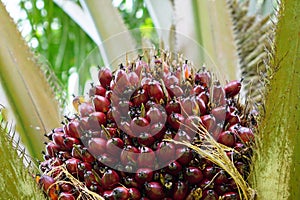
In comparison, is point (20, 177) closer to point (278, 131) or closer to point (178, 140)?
point (178, 140)

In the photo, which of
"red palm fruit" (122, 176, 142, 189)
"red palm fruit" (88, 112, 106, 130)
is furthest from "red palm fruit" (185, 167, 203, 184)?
"red palm fruit" (88, 112, 106, 130)

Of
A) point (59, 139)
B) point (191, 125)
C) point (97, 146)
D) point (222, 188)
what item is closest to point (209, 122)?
point (191, 125)

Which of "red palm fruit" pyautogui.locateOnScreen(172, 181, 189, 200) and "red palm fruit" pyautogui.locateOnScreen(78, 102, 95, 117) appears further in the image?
"red palm fruit" pyautogui.locateOnScreen(78, 102, 95, 117)

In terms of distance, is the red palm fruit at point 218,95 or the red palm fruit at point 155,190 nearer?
the red palm fruit at point 155,190

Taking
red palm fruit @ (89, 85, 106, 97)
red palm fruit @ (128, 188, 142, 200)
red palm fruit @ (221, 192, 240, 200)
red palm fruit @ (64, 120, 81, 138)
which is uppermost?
red palm fruit @ (89, 85, 106, 97)

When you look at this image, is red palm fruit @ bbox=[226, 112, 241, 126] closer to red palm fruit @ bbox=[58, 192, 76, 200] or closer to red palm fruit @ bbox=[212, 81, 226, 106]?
red palm fruit @ bbox=[212, 81, 226, 106]

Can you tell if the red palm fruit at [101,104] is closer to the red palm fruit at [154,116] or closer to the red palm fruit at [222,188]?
the red palm fruit at [154,116]

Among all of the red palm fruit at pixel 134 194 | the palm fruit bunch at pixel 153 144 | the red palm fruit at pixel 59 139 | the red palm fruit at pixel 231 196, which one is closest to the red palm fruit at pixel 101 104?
the palm fruit bunch at pixel 153 144
